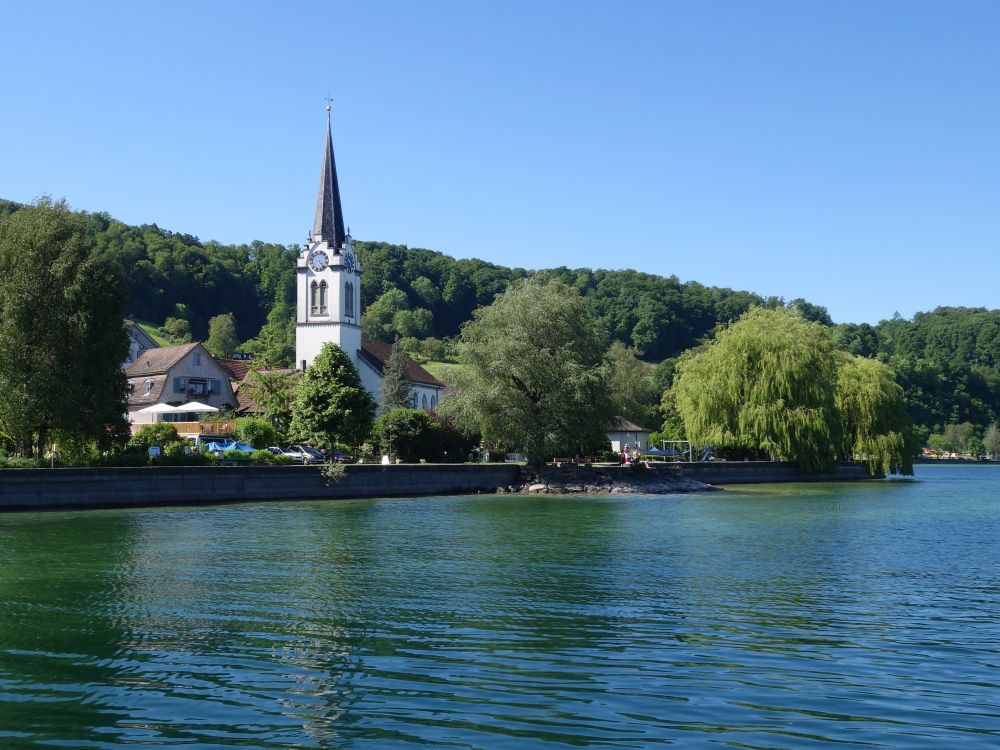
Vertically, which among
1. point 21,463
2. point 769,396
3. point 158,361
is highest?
point 158,361

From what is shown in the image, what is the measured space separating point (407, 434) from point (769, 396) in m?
26.8

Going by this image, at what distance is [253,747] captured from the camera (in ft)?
34.2

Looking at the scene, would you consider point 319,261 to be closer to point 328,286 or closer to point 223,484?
point 328,286

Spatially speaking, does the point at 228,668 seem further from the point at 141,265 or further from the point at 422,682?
the point at 141,265

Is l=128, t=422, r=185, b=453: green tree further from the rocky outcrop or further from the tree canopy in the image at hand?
the tree canopy

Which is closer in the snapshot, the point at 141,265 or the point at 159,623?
the point at 159,623

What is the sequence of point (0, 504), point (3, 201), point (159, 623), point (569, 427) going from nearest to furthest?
point (159, 623), point (0, 504), point (569, 427), point (3, 201)

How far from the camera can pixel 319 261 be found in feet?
347

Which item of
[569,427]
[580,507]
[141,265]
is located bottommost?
[580,507]

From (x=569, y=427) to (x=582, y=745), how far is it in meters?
55.5

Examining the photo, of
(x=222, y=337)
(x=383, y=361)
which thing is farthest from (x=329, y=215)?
(x=222, y=337)

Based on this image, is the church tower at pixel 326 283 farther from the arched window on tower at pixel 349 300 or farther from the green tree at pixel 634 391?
the green tree at pixel 634 391

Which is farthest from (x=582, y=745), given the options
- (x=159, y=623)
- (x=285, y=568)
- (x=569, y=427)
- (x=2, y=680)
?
(x=569, y=427)

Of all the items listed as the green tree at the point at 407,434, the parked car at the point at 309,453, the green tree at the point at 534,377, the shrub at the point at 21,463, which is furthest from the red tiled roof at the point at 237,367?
the shrub at the point at 21,463
